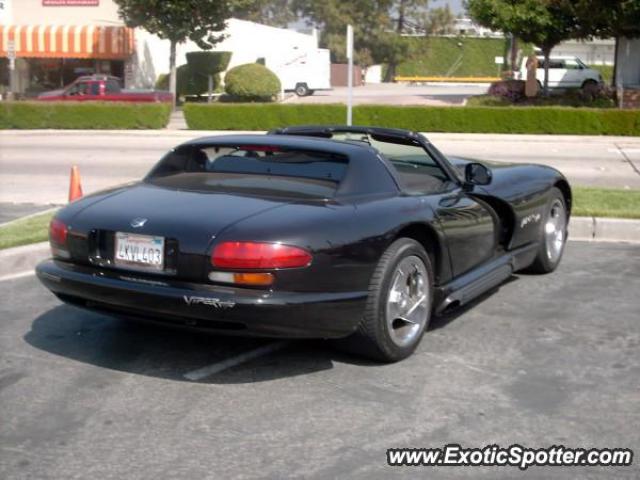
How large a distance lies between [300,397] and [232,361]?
68 centimetres

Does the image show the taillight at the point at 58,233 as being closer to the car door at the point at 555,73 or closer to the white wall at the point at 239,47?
the car door at the point at 555,73

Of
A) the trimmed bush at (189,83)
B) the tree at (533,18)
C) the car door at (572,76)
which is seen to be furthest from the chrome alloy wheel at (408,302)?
the trimmed bush at (189,83)

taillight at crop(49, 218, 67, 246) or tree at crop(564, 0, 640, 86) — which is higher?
tree at crop(564, 0, 640, 86)

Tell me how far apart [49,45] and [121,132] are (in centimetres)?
1719

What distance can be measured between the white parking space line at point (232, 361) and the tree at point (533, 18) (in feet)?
84.1

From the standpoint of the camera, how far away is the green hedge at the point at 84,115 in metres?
26.6

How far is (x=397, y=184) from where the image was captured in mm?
5387

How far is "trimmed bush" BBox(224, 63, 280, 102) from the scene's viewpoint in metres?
38.3

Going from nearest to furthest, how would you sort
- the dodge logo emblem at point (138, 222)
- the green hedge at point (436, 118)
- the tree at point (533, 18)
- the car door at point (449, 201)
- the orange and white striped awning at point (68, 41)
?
the dodge logo emblem at point (138, 222), the car door at point (449, 201), the green hedge at point (436, 118), the tree at point (533, 18), the orange and white striped awning at point (68, 41)

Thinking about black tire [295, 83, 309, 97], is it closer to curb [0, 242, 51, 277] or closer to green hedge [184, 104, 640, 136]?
green hedge [184, 104, 640, 136]

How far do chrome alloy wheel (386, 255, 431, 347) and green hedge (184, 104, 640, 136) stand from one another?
20066 mm

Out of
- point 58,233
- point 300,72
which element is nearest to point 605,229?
point 58,233

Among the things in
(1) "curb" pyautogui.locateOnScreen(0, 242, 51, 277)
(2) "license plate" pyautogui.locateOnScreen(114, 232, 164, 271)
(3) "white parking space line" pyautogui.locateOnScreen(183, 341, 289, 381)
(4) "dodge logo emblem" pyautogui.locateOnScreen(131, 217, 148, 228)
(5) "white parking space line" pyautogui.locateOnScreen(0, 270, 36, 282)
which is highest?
(4) "dodge logo emblem" pyautogui.locateOnScreen(131, 217, 148, 228)

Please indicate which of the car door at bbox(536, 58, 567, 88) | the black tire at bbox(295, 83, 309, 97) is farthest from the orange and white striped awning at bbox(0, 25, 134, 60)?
the car door at bbox(536, 58, 567, 88)
